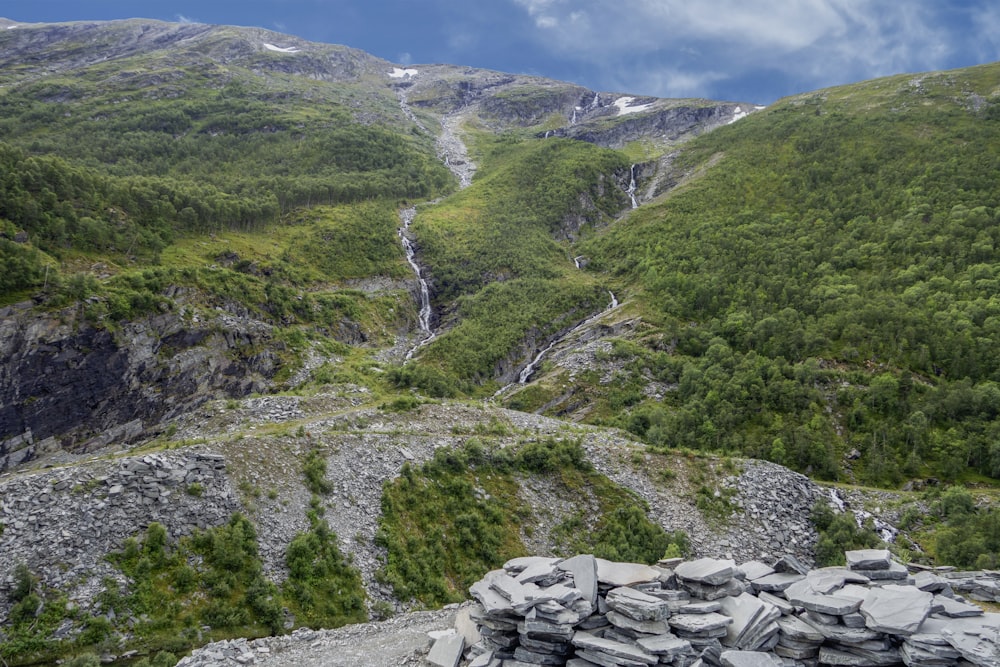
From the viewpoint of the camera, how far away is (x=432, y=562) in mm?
28062

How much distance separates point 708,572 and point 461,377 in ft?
185

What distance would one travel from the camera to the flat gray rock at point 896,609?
550 inches

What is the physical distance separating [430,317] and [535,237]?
127 ft

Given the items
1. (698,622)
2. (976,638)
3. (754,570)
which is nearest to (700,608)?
(698,622)

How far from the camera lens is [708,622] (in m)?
14.3

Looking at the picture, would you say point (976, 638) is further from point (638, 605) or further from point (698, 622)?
point (638, 605)

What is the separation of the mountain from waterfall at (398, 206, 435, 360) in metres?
0.86

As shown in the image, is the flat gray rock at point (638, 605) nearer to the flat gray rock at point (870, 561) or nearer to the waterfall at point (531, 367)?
the flat gray rock at point (870, 561)

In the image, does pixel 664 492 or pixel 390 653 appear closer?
pixel 390 653

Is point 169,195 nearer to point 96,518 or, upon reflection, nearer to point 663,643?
point 96,518

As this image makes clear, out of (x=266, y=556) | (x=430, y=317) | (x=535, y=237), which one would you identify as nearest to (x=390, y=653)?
(x=266, y=556)

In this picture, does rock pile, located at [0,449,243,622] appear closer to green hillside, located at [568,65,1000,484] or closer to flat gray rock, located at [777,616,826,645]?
flat gray rock, located at [777,616,826,645]

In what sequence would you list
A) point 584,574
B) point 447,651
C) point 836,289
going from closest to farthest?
point 584,574, point 447,651, point 836,289

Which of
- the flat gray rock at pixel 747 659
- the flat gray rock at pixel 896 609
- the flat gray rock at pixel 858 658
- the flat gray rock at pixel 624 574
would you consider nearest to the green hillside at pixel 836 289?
the flat gray rock at pixel 624 574
